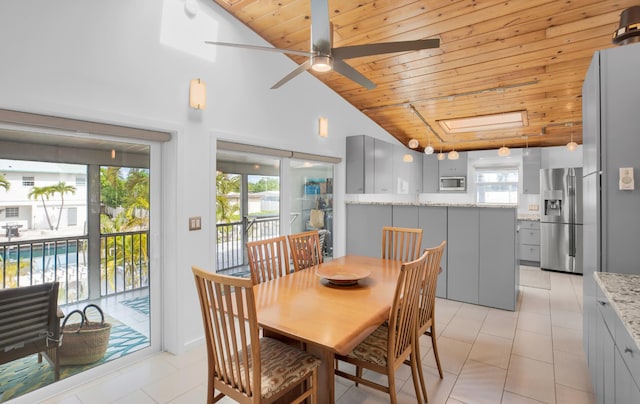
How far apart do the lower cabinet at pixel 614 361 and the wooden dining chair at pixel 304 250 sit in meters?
1.94

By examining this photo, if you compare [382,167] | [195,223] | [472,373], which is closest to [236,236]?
[195,223]

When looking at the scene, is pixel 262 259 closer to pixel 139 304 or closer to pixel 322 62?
pixel 139 304

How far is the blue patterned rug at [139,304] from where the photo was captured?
263 cm

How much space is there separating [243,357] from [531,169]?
6435mm

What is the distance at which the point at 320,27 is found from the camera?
185 centimetres

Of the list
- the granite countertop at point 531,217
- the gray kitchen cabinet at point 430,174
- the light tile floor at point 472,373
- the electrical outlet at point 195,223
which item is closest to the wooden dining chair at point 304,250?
the electrical outlet at point 195,223

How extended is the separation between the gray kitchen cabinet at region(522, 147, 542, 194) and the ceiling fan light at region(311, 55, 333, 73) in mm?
5562

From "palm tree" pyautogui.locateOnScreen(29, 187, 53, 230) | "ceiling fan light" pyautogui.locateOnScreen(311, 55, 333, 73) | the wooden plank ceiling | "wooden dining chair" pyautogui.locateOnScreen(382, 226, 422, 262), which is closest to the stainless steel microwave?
the wooden plank ceiling

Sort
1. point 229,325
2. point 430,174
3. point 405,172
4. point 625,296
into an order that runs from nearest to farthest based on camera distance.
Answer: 1. point 625,296
2. point 229,325
3. point 405,172
4. point 430,174

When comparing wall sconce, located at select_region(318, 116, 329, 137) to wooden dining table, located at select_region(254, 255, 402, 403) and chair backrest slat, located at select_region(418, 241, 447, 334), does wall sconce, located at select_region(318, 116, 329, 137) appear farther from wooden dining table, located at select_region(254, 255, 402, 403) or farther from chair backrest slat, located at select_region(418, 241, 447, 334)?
chair backrest slat, located at select_region(418, 241, 447, 334)

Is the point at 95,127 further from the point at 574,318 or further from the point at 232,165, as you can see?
the point at 574,318

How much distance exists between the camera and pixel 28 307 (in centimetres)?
208

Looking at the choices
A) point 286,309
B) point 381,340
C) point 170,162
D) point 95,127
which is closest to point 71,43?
point 95,127

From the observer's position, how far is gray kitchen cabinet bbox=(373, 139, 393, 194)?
4862mm
